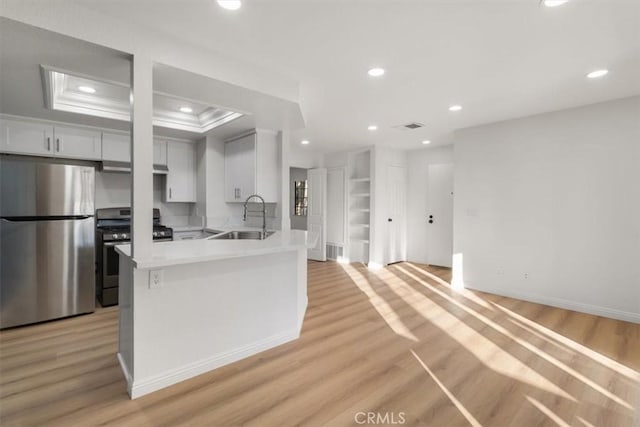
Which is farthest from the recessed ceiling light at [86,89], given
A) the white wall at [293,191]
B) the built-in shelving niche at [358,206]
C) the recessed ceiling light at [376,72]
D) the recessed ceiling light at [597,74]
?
the white wall at [293,191]

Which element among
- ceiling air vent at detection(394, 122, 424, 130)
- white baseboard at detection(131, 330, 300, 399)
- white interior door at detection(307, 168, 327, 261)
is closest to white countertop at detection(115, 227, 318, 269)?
white baseboard at detection(131, 330, 300, 399)

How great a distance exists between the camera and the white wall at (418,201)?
618 cm

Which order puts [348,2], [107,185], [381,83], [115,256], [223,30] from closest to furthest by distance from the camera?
1. [348,2]
2. [223,30]
3. [381,83]
4. [115,256]
5. [107,185]

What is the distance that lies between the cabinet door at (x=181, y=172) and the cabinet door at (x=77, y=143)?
2.89 feet

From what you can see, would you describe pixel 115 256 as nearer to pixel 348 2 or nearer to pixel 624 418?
pixel 348 2

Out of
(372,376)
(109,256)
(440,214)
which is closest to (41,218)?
(109,256)

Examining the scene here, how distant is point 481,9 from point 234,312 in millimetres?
2695

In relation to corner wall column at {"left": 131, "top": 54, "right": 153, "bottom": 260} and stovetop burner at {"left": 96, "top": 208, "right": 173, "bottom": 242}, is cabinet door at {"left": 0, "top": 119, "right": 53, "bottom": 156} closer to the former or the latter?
stovetop burner at {"left": 96, "top": 208, "right": 173, "bottom": 242}

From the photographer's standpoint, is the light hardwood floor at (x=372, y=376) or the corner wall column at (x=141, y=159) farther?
the corner wall column at (x=141, y=159)

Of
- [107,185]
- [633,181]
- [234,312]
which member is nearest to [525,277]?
[633,181]

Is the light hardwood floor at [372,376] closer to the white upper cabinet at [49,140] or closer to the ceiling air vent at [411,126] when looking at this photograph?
the white upper cabinet at [49,140]

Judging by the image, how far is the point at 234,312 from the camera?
2424mm

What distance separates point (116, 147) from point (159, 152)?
21.2 inches

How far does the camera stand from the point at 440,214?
5996 millimetres
